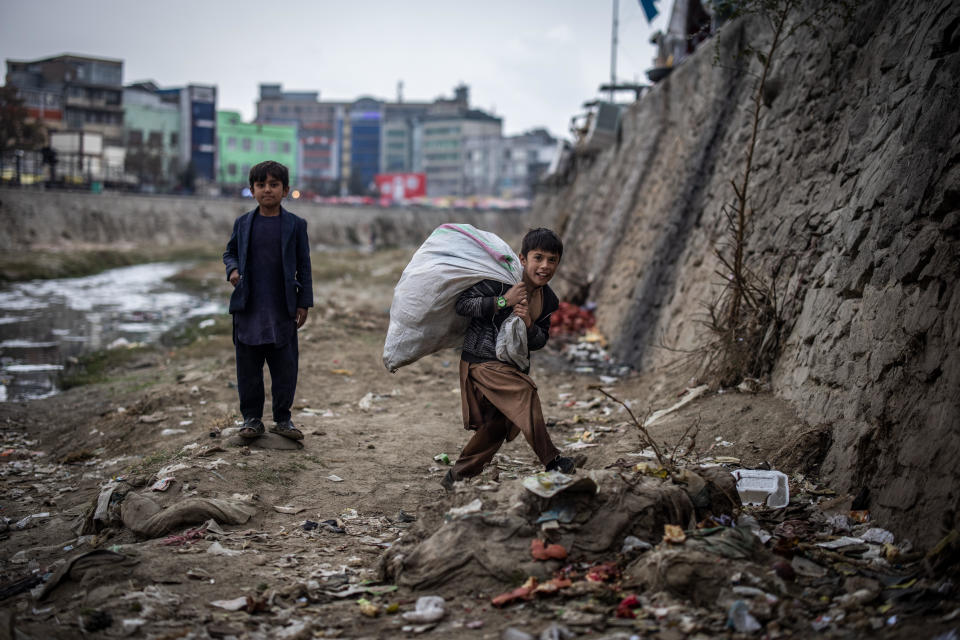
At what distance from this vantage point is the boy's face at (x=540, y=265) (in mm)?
3602

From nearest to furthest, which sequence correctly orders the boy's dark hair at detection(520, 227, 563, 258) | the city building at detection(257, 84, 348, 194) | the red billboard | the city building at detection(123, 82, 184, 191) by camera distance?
the boy's dark hair at detection(520, 227, 563, 258)
the city building at detection(123, 82, 184, 191)
the red billboard
the city building at detection(257, 84, 348, 194)

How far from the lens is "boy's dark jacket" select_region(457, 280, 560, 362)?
148 inches

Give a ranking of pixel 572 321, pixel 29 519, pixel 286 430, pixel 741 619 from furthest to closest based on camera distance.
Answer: pixel 572 321 → pixel 286 430 → pixel 29 519 → pixel 741 619

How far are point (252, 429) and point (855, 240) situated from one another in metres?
3.90

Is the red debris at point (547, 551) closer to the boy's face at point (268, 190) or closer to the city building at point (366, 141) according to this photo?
the boy's face at point (268, 190)

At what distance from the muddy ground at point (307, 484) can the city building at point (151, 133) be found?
45.6 metres

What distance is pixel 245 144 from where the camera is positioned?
7038 centimetres

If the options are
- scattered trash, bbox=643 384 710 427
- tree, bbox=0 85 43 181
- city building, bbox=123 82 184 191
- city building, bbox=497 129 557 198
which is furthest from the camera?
city building, bbox=497 129 557 198

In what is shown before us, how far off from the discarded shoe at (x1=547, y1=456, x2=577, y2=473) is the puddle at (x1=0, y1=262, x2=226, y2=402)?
23.2 ft

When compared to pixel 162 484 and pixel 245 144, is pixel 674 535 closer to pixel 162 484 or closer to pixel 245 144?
pixel 162 484

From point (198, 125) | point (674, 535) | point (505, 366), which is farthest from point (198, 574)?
point (198, 125)

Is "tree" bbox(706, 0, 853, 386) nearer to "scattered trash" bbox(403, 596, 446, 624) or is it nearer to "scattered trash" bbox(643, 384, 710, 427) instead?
"scattered trash" bbox(643, 384, 710, 427)

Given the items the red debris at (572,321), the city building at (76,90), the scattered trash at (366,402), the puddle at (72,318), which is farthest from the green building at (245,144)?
the scattered trash at (366,402)

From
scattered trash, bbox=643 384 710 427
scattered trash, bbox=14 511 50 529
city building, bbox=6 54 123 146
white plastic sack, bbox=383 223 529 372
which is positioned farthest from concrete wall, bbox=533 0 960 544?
city building, bbox=6 54 123 146
